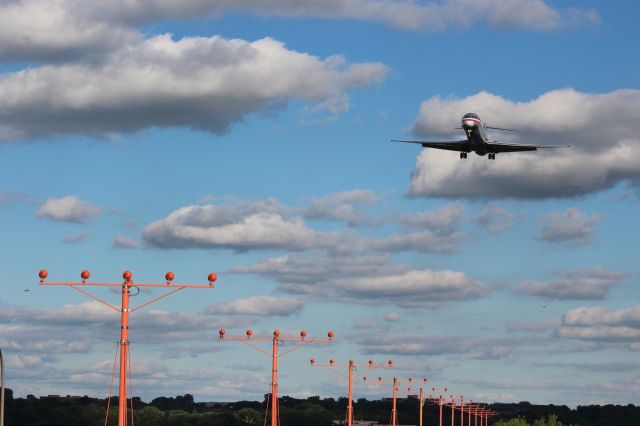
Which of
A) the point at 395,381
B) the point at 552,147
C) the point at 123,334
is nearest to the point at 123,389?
the point at 123,334

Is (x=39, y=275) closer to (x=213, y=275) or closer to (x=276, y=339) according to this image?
(x=213, y=275)

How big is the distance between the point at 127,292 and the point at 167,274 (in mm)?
2100

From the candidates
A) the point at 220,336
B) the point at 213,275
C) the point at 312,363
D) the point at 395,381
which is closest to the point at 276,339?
the point at 220,336

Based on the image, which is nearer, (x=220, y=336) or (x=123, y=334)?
(x=123, y=334)

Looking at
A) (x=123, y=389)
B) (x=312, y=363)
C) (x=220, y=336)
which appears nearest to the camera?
(x=123, y=389)

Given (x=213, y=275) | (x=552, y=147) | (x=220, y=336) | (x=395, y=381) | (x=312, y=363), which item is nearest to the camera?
(x=213, y=275)

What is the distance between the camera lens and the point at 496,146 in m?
106

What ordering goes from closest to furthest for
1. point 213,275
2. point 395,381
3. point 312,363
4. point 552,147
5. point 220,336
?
point 213,275 → point 220,336 → point 552,147 → point 312,363 → point 395,381

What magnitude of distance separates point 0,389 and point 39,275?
5.49 metres

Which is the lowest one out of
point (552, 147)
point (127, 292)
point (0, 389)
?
point (0, 389)

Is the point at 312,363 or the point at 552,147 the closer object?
the point at 552,147

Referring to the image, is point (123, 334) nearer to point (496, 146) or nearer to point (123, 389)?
point (123, 389)

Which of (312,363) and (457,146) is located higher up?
(457,146)

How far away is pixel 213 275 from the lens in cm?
6038
